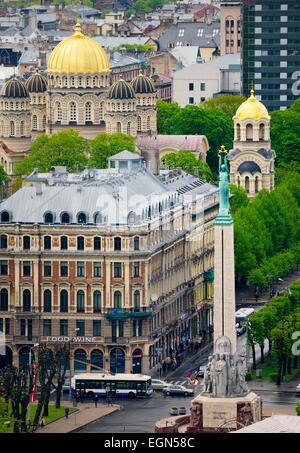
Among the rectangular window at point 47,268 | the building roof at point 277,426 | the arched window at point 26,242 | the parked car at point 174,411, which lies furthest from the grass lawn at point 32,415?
the building roof at point 277,426

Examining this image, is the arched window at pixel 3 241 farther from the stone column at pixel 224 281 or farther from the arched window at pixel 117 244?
the stone column at pixel 224 281

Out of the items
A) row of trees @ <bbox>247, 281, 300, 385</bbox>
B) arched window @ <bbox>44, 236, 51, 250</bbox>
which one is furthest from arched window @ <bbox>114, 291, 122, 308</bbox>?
row of trees @ <bbox>247, 281, 300, 385</bbox>

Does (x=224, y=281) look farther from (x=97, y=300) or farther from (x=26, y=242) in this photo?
(x=26, y=242)

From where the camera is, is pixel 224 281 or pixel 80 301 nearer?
pixel 224 281

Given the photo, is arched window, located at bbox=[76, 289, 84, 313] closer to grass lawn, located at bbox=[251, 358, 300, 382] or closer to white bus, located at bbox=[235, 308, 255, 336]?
grass lawn, located at bbox=[251, 358, 300, 382]

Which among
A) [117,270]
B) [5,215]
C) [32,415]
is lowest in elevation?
[32,415]

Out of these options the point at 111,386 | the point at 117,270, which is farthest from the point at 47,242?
the point at 111,386
